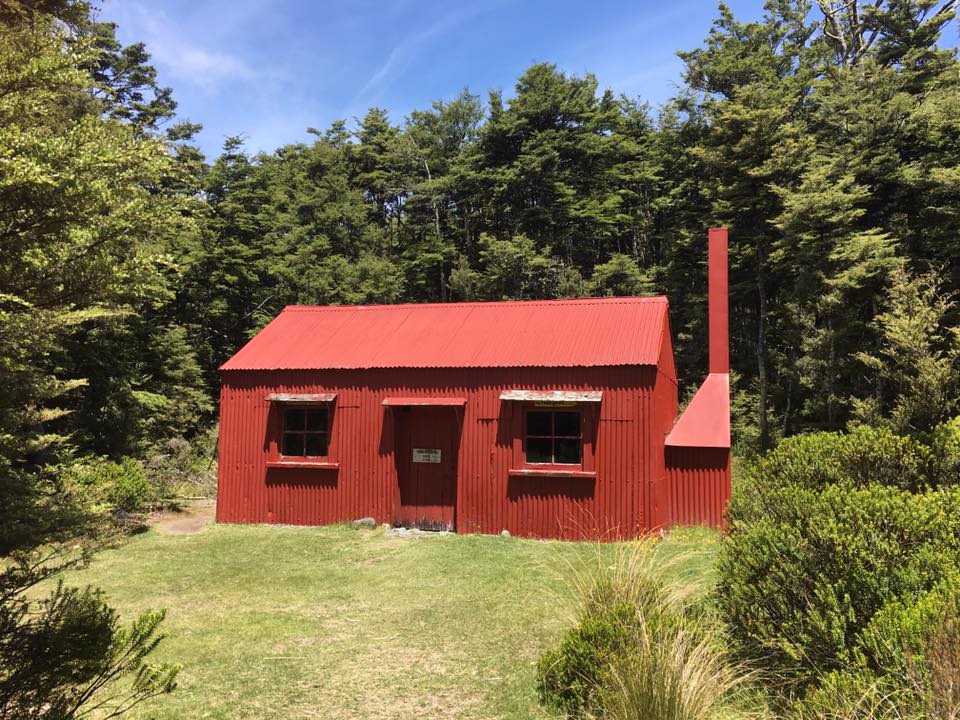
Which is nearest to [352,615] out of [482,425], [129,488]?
[482,425]

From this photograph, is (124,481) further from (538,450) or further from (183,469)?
(538,450)

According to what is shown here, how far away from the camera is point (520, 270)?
102 ft

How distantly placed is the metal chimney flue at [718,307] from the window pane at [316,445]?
823cm

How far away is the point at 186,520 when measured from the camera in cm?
1410

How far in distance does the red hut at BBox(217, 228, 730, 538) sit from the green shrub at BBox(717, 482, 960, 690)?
6374mm

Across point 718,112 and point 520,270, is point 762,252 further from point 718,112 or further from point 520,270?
point 520,270

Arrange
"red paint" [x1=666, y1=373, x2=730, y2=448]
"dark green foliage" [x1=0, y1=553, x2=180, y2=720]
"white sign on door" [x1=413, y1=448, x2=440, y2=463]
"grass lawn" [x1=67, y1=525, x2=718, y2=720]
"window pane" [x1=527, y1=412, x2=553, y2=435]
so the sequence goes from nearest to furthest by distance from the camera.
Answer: "dark green foliage" [x1=0, y1=553, x2=180, y2=720] < "grass lawn" [x1=67, y1=525, x2=718, y2=720] < "red paint" [x1=666, y1=373, x2=730, y2=448] < "window pane" [x1=527, y1=412, x2=553, y2=435] < "white sign on door" [x1=413, y1=448, x2=440, y2=463]

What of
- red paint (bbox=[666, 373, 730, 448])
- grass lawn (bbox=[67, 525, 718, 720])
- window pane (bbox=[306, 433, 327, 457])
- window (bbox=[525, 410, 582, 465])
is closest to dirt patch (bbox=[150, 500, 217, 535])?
grass lawn (bbox=[67, 525, 718, 720])

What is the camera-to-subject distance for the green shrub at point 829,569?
13.1ft

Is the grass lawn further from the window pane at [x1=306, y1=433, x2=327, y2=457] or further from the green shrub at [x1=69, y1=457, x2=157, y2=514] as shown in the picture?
the window pane at [x1=306, y1=433, x2=327, y2=457]

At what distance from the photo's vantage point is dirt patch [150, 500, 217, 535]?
42.3 ft

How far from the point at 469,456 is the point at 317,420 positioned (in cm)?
355

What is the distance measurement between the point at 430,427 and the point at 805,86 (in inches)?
1025

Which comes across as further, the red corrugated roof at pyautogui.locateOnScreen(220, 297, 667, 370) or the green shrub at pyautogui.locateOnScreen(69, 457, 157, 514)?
the green shrub at pyautogui.locateOnScreen(69, 457, 157, 514)
